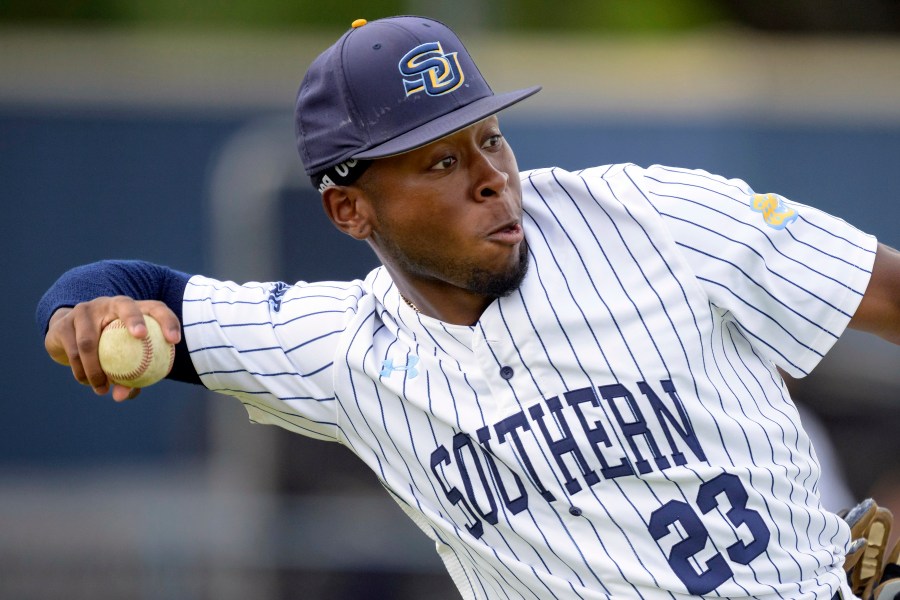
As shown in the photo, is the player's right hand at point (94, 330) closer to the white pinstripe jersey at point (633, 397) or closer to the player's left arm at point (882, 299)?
the white pinstripe jersey at point (633, 397)

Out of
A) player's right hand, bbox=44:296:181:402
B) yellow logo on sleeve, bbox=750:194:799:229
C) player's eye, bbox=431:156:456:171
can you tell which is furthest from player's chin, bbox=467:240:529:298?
player's right hand, bbox=44:296:181:402

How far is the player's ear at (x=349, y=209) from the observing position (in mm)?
2920

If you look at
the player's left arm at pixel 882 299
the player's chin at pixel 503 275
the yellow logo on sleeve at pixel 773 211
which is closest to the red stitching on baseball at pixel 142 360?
the player's chin at pixel 503 275

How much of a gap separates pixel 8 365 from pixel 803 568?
498 cm

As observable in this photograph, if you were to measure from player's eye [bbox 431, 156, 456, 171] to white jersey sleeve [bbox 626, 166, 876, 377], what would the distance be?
1.44 feet

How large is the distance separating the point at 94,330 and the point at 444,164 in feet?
2.71

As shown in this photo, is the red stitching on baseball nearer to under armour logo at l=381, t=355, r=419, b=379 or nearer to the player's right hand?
the player's right hand

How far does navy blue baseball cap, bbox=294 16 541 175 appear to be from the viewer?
8.91 feet

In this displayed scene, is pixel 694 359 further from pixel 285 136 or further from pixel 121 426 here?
pixel 121 426

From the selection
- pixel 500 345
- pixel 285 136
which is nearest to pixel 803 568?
pixel 500 345

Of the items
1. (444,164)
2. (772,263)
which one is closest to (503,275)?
(444,164)

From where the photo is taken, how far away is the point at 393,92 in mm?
2746

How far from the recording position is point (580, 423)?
2.66 meters

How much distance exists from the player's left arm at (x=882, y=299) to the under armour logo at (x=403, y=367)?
38.2 inches
